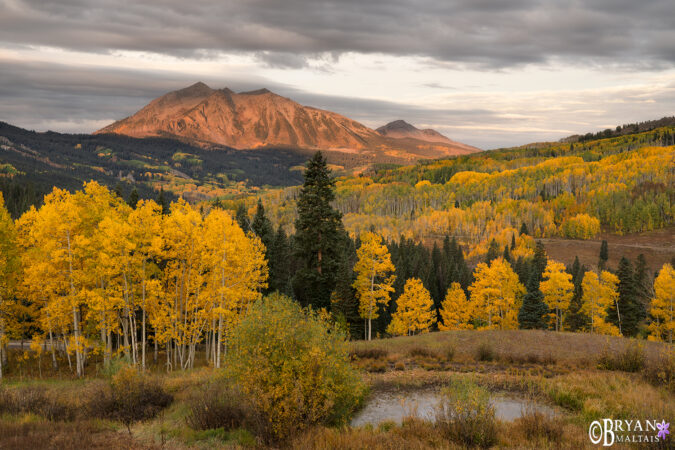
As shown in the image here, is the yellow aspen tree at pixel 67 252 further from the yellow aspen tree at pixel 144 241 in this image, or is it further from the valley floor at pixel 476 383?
the valley floor at pixel 476 383

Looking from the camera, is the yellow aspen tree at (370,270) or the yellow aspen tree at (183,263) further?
the yellow aspen tree at (370,270)

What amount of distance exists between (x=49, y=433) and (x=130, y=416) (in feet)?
11.7

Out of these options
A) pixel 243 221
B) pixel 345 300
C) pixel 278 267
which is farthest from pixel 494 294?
pixel 243 221

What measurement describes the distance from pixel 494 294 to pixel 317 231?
3539 cm

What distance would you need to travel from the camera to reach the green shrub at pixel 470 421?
37.7 ft

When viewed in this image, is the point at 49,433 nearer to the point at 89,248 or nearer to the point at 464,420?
the point at 464,420

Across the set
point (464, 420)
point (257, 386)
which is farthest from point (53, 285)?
point (464, 420)

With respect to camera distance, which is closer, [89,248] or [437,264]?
[89,248]

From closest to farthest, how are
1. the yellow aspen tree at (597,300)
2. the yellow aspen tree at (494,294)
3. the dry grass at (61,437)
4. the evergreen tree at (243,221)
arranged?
1. the dry grass at (61,437)
2. the evergreen tree at (243,221)
3. the yellow aspen tree at (597,300)
4. the yellow aspen tree at (494,294)

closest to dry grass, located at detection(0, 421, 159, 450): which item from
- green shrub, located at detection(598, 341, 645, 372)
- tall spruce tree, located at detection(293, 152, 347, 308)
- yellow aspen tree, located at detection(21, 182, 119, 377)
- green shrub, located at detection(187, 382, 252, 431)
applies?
green shrub, located at detection(187, 382, 252, 431)

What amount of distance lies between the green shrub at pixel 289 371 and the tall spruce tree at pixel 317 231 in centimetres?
1934

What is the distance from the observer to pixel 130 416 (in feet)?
49.5

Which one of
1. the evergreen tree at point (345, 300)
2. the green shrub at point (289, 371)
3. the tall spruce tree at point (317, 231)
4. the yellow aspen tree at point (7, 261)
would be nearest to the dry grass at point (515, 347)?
the tall spruce tree at point (317, 231)

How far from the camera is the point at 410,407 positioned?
15305 millimetres
